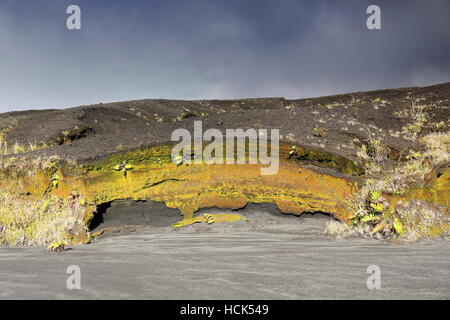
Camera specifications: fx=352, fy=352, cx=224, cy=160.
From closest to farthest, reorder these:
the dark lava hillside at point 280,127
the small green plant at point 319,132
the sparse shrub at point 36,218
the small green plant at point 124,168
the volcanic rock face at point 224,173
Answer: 1. the sparse shrub at point 36,218
2. the volcanic rock face at point 224,173
3. the small green plant at point 124,168
4. the dark lava hillside at point 280,127
5. the small green plant at point 319,132

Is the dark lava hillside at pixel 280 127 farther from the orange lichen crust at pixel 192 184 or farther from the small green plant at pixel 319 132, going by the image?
the orange lichen crust at pixel 192 184

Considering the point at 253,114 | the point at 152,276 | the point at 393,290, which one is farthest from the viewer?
the point at 253,114

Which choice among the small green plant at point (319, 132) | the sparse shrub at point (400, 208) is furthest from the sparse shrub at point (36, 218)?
the small green plant at point (319, 132)

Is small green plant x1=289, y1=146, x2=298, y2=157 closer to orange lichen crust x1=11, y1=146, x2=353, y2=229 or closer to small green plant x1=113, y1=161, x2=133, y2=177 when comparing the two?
orange lichen crust x1=11, y1=146, x2=353, y2=229

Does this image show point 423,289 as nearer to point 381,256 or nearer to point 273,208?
point 381,256

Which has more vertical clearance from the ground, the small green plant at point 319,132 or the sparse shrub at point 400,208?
the small green plant at point 319,132

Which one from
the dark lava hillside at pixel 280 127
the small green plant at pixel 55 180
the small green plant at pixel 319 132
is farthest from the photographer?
the small green plant at pixel 319 132

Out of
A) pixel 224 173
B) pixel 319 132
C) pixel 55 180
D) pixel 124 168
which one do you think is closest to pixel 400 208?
pixel 224 173

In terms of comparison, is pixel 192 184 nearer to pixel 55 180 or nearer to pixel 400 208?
pixel 55 180

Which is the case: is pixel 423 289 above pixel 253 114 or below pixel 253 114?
Answer: below

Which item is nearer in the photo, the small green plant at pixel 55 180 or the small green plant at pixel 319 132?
the small green plant at pixel 55 180
